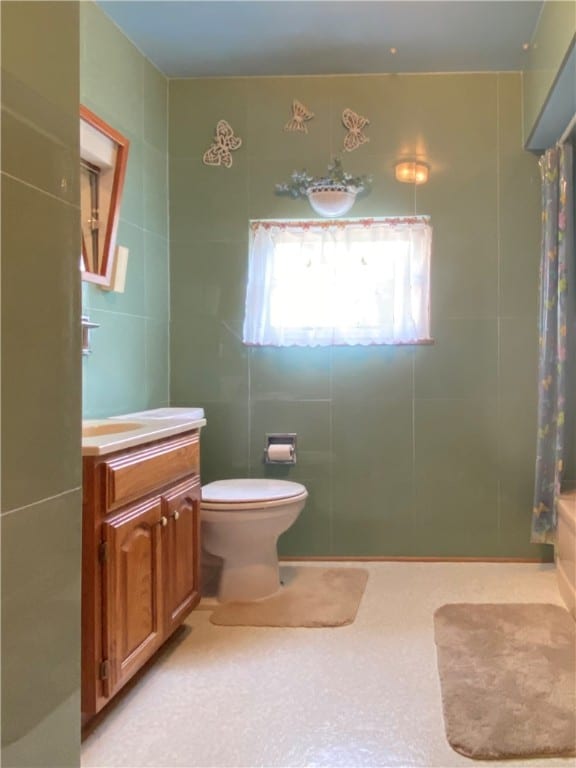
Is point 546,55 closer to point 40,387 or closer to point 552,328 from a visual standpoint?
point 552,328

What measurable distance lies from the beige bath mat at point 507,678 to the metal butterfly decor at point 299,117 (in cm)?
237

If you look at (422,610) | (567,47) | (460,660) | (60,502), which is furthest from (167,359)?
(60,502)

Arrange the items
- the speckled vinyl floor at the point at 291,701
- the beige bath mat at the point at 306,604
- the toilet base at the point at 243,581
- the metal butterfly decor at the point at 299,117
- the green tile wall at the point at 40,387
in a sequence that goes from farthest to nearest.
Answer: the metal butterfly decor at the point at 299,117
the toilet base at the point at 243,581
the beige bath mat at the point at 306,604
the speckled vinyl floor at the point at 291,701
the green tile wall at the point at 40,387

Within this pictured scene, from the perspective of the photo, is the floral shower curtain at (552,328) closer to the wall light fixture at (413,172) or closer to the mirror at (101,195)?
the wall light fixture at (413,172)

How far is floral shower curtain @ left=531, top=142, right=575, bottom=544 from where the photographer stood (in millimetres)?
2770

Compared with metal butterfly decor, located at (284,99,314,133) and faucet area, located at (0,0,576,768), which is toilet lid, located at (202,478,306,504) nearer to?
faucet area, located at (0,0,576,768)

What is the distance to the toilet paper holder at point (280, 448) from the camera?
121 inches

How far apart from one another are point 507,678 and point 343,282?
188 cm

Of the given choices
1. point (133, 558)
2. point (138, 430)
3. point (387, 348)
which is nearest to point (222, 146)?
point (387, 348)

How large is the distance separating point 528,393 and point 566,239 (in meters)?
0.76

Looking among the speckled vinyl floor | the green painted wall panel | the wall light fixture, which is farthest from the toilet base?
the green painted wall panel

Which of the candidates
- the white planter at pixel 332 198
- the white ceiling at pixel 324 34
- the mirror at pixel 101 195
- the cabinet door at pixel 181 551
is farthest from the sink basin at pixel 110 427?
the white ceiling at pixel 324 34

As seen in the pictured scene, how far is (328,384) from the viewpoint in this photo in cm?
315

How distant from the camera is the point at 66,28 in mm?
799
